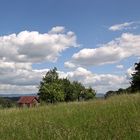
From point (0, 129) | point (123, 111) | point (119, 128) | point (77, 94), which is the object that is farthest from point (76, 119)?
point (77, 94)

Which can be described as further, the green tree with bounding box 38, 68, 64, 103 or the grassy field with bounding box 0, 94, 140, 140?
the green tree with bounding box 38, 68, 64, 103

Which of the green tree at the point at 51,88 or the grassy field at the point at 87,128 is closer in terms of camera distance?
the grassy field at the point at 87,128

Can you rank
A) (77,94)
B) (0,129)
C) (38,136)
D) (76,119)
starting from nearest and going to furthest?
(38,136) → (0,129) → (76,119) → (77,94)

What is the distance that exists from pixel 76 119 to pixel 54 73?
188 ft

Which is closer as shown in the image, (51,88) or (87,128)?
(87,128)

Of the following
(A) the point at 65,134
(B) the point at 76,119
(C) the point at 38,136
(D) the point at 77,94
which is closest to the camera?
(A) the point at 65,134

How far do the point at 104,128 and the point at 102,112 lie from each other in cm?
302

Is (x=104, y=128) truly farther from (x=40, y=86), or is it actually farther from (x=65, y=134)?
(x=40, y=86)

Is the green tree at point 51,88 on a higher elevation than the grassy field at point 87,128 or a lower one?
higher

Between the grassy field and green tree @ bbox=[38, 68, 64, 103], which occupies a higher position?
green tree @ bbox=[38, 68, 64, 103]

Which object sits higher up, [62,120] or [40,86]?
[40,86]

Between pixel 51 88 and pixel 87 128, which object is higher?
pixel 51 88

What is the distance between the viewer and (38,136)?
7965 mm

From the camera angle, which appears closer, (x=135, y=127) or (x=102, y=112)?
(x=135, y=127)
